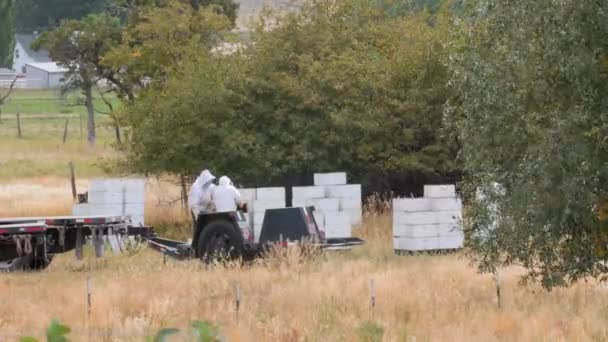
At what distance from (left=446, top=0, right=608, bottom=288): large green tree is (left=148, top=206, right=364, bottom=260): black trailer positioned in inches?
253

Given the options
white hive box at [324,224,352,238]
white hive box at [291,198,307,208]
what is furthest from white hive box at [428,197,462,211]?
white hive box at [291,198,307,208]

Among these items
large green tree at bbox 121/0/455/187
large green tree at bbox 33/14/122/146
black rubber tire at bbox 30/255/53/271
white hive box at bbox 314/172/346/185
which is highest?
large green tree at bbox 33/14/122/146

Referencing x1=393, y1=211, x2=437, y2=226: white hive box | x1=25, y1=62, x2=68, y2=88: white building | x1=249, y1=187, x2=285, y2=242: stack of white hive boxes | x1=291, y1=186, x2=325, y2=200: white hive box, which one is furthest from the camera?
→ x1=25, y1=62, x2=68, y2=88: white building

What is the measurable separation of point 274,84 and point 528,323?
54.8 feet

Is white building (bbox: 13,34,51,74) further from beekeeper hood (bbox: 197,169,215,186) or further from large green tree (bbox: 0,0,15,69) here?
beekeeper hood (bbox: 197,169,215,186)

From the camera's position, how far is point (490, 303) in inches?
737

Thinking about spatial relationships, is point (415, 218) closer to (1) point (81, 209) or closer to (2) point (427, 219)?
(2) point (427, 219)

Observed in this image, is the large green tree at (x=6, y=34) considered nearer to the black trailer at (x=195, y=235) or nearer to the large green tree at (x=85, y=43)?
the large green tree at (x=85, y=43)

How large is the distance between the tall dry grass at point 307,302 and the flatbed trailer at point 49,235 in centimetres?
39

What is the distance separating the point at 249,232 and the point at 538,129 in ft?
29.5

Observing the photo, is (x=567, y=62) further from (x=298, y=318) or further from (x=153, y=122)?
(x=153, y=122)

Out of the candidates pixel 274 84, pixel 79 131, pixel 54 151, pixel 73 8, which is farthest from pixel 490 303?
pixel 73 8

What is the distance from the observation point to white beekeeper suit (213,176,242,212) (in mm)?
23688

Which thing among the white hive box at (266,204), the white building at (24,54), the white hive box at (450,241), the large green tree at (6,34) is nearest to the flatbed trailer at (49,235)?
the white hive box at (266,204)
